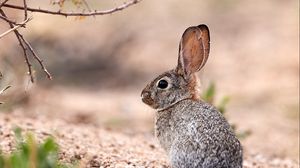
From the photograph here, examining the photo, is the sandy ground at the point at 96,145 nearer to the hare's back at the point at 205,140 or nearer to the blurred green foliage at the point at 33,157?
the hare's back at the point at 205,140

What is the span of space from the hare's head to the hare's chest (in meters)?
0.12

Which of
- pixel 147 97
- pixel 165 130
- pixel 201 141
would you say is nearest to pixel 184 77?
pixel 147 97

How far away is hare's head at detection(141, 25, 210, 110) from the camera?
5812mm

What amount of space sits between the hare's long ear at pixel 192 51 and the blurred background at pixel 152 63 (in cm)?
204

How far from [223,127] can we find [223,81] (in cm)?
595

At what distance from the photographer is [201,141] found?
5090 mm

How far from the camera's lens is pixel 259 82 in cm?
1090

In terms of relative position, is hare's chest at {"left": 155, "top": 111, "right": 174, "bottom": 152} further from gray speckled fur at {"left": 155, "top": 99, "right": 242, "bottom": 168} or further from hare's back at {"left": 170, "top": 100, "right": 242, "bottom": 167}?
hare's back at {"left": 170, "top": 100, "right": 242, "bottom": 167}

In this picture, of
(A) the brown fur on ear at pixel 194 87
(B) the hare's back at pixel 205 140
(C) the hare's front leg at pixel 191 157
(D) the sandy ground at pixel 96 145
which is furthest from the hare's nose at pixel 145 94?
(C) the hare's front leg at pixel 191 157

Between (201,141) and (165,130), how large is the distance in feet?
1.86

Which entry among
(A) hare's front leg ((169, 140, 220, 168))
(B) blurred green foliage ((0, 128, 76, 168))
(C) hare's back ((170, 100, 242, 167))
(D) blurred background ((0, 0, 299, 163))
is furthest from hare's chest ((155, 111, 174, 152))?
(D) blurred background ((0, 0, 299, 163))

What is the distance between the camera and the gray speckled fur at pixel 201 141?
16.6ft

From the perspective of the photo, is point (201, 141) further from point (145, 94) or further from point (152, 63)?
point (152, 63)

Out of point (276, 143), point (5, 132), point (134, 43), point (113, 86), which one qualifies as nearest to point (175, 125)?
point (5, 132)
